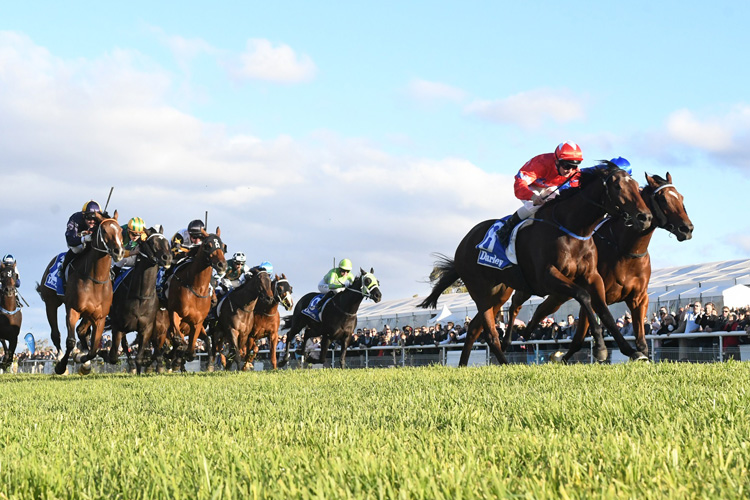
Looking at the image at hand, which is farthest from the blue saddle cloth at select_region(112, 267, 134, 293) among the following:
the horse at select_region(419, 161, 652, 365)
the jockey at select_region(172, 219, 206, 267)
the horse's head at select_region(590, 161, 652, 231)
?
the horse's head at select_region(590, 161, 652, 231)

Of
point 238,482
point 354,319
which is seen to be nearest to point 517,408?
point 238,482

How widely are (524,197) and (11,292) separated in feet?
40.5

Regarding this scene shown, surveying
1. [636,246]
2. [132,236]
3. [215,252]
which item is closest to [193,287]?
[215,252]

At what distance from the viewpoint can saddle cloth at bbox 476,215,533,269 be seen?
36.8 ft

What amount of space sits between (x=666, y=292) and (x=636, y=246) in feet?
36.9

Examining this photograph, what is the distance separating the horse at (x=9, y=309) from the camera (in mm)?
18297

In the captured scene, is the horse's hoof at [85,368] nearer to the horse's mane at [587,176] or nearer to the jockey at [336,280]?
the jockey at [336,280]

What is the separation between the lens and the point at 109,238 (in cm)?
1322

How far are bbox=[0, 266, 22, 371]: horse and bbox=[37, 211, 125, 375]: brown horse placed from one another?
5093mm

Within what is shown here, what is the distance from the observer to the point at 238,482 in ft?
9.16

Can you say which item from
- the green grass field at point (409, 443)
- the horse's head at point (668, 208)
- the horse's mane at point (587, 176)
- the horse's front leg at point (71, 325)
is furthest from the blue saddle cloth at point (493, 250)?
the horse's front leg at point (71, 325)

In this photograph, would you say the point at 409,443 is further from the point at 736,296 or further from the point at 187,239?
the point at 736,296

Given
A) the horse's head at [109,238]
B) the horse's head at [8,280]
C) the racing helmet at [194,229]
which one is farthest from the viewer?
the horse's head at [8,280]

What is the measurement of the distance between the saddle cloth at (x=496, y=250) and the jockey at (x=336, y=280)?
31.9 ft
